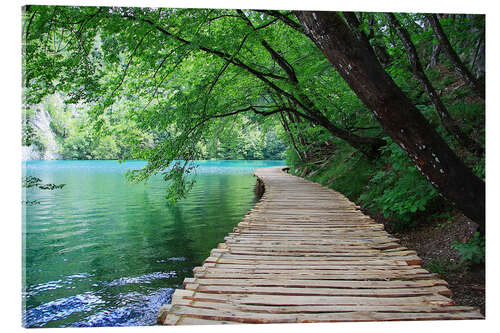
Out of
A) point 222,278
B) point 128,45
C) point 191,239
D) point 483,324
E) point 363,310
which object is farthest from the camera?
point 191,239

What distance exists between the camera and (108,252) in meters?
6.60

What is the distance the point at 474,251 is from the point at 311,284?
5.57 feet

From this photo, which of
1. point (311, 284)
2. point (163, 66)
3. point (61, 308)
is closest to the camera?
point (311, 284)

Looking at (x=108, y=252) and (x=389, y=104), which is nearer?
(x=389, y=104)

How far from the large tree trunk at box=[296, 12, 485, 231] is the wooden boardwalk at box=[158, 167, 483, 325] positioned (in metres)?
0.82

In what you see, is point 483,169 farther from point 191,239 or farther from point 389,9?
point 191,239

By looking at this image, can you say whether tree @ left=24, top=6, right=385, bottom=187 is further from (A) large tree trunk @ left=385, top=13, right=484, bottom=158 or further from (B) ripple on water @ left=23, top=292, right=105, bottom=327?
(A) large tree trunk @ left=385, top=13, right=484, bottom=158

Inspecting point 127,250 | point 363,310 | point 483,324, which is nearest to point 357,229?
point 483,324

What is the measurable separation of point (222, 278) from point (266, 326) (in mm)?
742

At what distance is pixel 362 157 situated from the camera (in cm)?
874

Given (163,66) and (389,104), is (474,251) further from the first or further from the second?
(163,66)

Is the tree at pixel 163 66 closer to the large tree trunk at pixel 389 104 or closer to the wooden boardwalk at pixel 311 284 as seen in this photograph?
the wooden boardwalk at pixel 311 284

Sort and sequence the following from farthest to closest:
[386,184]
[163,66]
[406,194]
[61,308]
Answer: [386,184] → [163,66] → [406,194] → [61,308]
